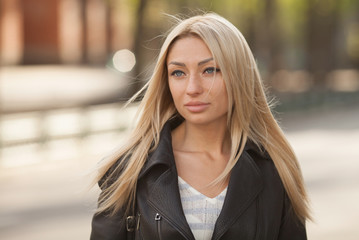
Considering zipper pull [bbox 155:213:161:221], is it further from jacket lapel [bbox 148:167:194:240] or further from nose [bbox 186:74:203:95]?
nose [bbox 186:74:203:95]

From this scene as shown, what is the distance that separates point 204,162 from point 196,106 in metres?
0.24

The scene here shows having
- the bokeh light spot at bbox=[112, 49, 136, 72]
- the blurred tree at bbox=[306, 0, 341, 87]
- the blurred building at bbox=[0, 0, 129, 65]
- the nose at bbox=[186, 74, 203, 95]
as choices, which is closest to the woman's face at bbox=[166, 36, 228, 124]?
the nose at bbox=[186, 74, 203, 95]

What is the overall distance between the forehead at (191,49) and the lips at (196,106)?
175mm

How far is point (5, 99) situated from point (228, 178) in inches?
1341

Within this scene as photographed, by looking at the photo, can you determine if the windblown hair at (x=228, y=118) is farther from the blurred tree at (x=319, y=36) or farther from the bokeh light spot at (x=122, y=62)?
the bokeh light spot at (x=122, y=62)

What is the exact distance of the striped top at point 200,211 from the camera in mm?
3070

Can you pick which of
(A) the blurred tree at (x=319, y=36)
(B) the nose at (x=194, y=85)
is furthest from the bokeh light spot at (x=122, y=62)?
A: (B) the nose at (x=194, y=85)

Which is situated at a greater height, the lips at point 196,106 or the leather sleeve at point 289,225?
the lips at point 196,106

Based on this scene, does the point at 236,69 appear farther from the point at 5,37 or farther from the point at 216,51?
the point at 5,37

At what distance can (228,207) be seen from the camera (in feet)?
9.98

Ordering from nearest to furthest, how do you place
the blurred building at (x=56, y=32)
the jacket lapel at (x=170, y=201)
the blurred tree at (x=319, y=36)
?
the jacket lapel at (x=170, y=201)
the blurred tree at (x=319, y=36)
the blurred building at (x=56, y=32)

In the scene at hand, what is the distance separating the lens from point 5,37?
52.7 metres

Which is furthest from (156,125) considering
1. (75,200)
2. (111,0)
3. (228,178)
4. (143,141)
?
(111,0)

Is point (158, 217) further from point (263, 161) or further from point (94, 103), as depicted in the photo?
point (94, 103)
